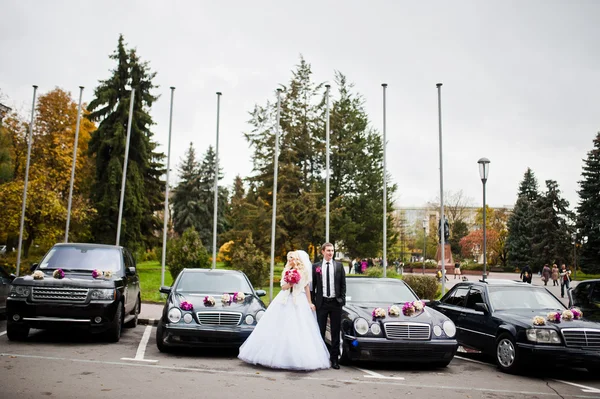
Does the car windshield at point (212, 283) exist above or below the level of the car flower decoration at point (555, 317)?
above

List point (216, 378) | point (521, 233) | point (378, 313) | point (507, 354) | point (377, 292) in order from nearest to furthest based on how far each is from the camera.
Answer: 1. point (216, 378)
2. point (378, 313)
3. point (507, 354)
4. point (377, 292)
5. point (521, 233)

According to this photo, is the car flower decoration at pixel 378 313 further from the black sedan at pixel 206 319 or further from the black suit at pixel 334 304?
the black sedan at pixel 206 319

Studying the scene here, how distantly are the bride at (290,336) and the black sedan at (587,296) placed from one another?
6298 millimetres

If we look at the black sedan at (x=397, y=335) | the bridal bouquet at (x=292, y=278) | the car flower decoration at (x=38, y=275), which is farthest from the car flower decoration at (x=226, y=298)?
the car flower decoration at (x=38, y=275)

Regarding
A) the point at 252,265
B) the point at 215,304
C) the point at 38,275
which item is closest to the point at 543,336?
the point at 215,304

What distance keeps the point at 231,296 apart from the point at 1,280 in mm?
6597

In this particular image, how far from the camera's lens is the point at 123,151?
124ft

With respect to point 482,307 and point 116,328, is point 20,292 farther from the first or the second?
point 482,307

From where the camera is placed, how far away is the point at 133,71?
39.4 meters

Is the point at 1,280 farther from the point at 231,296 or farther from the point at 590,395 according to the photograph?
the point at 590,395

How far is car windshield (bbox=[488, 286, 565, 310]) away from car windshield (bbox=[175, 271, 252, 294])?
4.90 meters

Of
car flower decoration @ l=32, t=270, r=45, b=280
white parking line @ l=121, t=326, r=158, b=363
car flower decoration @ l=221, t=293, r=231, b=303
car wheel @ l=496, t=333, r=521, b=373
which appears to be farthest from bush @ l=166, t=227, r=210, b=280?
car wheel @ l=496, t=333, r=521, b=373

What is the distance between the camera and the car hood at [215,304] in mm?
9711

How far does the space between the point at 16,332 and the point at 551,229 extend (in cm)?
6123
